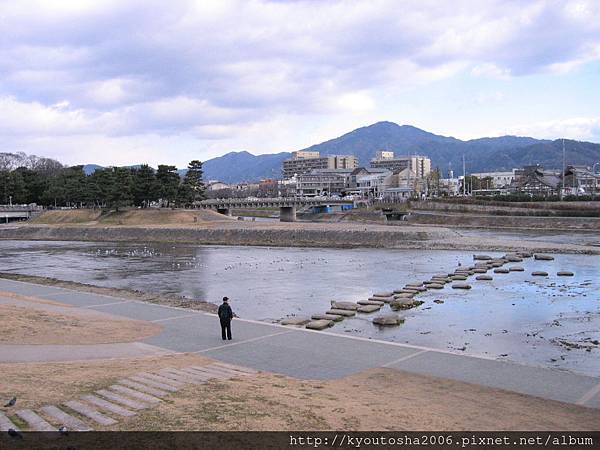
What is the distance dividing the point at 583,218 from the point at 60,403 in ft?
255

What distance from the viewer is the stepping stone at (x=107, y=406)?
900cm

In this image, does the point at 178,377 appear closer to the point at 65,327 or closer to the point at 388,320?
the point at 65,327

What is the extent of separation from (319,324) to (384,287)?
12192 millimetres

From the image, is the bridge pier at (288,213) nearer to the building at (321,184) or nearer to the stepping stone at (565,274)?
the stepping stone at (565,274)

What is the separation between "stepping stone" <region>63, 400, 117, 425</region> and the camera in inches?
338

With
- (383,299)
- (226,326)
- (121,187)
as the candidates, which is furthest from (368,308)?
(121,187)

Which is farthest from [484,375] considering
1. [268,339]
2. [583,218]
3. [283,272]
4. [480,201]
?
[480,201]

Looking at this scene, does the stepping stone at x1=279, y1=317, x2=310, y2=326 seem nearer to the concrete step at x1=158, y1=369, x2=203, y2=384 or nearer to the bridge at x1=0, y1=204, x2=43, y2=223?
the concrete step at x1=158, y1=369, x2=203, y2=384

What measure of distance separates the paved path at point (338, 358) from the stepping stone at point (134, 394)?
3.79 m

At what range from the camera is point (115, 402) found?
31.7 ft

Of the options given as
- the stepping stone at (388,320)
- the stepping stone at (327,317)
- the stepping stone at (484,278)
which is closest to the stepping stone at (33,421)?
the stepping stone at (327,317)

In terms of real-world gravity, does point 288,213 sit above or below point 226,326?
above

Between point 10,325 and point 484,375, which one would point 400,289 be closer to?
point 484,375

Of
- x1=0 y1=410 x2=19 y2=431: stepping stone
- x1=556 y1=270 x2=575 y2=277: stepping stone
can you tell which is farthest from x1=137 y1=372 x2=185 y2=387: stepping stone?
x1=556 y1=270 x2=575 y2=277: stepping stone
